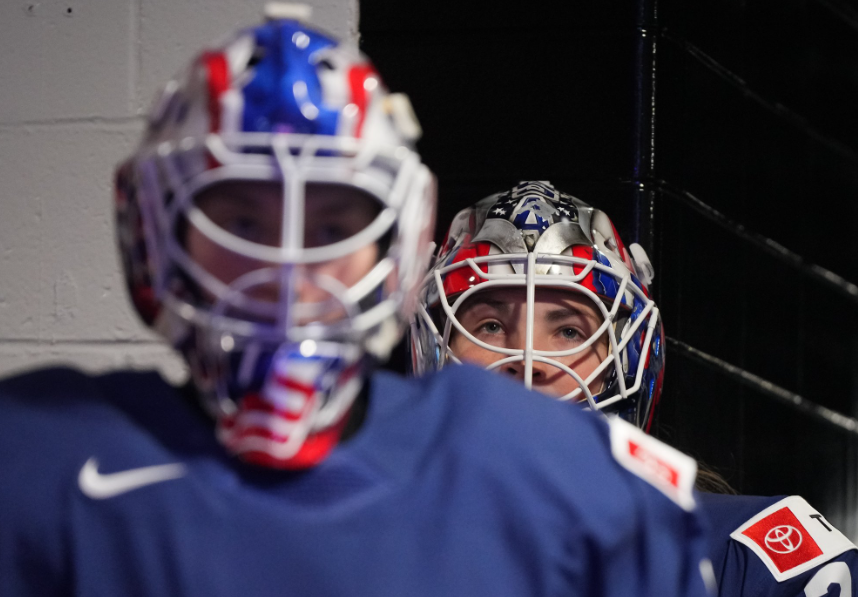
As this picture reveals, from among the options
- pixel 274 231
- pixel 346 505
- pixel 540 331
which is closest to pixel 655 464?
pixel 346 505

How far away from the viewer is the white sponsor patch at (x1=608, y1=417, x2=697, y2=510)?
891 millimetres

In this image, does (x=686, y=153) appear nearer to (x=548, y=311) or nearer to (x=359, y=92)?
(x=548, y=311)

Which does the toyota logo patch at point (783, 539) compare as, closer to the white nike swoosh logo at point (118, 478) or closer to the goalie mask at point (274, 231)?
the goalie mask at point (274, 231)

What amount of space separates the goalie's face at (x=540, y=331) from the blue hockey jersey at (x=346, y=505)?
0.60 metres

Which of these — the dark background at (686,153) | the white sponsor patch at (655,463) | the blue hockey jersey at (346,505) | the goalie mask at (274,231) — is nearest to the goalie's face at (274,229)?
the goalie mask at (274,231)

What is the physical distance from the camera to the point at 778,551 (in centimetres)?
151

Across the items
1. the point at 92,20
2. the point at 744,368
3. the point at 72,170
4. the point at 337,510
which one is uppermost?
the point at 92,20

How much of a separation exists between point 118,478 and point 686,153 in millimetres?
1541

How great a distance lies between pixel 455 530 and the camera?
835 millimetres

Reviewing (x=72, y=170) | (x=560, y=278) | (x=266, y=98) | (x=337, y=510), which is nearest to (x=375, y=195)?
(x=266, y=98)

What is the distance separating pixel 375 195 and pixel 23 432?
1.13 ft

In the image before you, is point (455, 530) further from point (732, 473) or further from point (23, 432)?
point (732, 473)

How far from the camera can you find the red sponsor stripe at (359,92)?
0.84 meters

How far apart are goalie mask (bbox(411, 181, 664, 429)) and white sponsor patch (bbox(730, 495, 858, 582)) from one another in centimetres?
22
